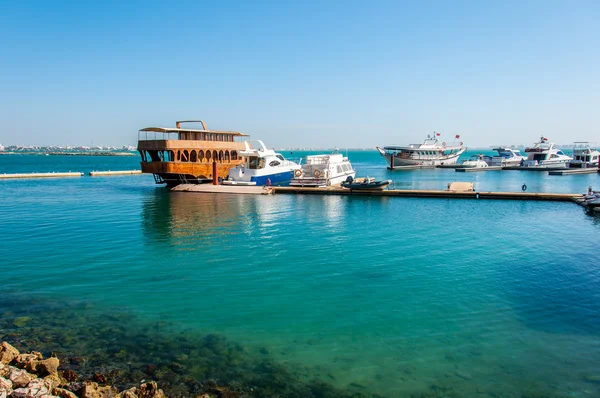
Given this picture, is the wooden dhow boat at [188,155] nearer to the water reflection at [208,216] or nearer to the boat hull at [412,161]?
the water reflection at [208,216]

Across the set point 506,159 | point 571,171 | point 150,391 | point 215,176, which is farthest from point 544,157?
point 150,391

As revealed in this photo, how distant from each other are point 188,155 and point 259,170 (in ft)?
25.9

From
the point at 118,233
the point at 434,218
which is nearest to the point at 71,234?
the point at 118,233

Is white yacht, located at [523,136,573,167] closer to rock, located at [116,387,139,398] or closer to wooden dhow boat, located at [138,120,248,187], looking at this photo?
wooden dhow boat, located at [138,120,248,187]

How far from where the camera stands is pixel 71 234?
22031 millimetres

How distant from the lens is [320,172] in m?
44.6

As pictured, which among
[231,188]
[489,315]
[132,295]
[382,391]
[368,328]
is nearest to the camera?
[382,391]

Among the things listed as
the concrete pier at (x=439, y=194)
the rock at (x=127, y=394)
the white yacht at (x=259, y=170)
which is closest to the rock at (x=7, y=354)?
the rock at (x=127, y=394)

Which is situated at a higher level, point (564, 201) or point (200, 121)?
point (200, 121)

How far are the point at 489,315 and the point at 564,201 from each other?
28536mm

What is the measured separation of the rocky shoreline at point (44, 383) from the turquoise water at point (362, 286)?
9.77 feet

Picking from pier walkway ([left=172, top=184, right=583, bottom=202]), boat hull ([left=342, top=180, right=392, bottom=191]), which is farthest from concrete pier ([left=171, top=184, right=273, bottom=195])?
boat hull ([left=342, top=180, right=392, bottom=191])

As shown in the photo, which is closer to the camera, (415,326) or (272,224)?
(415,326)

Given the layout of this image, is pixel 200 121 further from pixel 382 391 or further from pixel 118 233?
pixel 382 391
